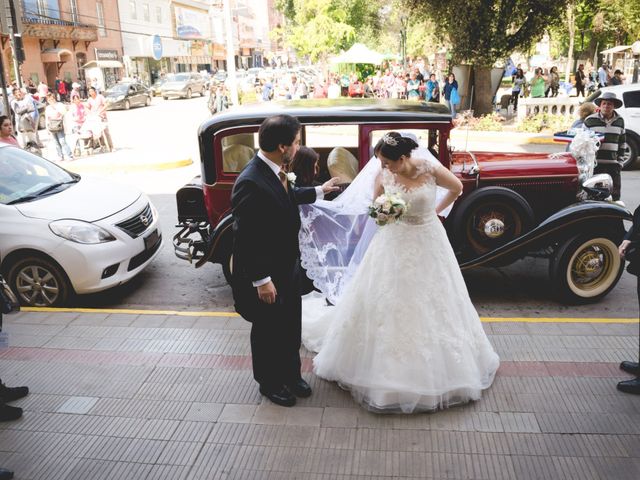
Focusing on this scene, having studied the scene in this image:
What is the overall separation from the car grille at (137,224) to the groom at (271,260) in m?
2.96

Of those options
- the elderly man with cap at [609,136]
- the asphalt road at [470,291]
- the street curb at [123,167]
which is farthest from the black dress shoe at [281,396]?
the street curb at [123,167]

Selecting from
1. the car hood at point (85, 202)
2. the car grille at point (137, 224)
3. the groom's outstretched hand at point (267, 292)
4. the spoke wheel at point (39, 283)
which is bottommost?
the spoke wheel at point (39, 283)

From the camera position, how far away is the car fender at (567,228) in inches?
219

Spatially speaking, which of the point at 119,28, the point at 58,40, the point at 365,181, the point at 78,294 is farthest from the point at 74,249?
the point at 119,28

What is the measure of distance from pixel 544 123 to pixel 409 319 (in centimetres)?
1543

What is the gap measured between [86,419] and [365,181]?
2.72 metres

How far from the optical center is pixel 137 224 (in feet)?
21.4

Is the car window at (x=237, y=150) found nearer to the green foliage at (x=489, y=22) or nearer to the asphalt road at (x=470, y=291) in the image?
the asphalt road at (x=470, y=291)

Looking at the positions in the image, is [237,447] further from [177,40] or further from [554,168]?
[177,40]

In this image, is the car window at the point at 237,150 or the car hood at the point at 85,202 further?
the car hood at the point at 85,202

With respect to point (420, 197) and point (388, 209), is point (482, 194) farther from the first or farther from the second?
point (388, 209)

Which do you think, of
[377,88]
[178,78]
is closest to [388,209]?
[377,88]

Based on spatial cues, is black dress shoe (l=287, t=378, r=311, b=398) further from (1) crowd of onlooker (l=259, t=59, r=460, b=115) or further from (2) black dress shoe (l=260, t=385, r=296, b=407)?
(1) crowd of onlooker (l=259, t=59, r=460, b=115)

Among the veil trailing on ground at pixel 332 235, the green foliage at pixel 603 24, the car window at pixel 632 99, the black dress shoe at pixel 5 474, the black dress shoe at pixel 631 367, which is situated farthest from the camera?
the green foliage at pixel 603 24
